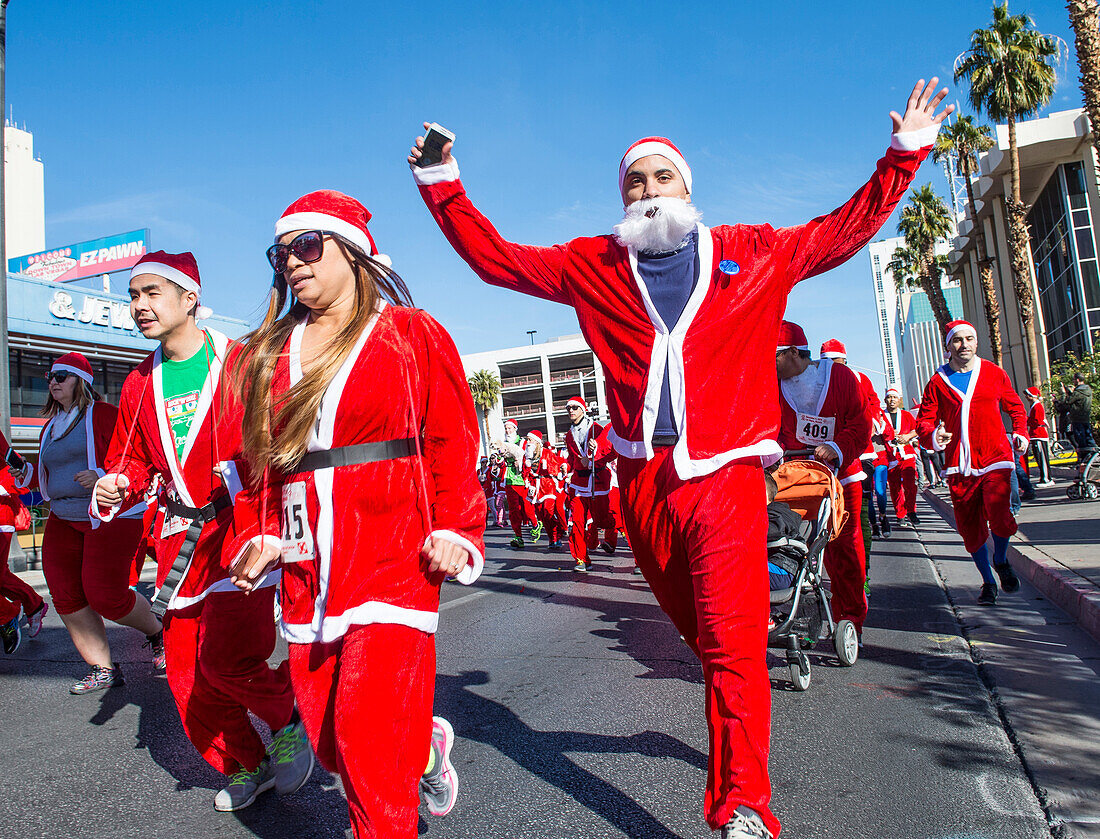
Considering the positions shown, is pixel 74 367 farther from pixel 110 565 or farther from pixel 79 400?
pixel 110 565

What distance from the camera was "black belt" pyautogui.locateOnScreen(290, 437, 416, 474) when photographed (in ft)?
7.55

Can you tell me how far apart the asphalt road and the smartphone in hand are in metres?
2.29

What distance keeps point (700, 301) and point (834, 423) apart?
3.09 metres

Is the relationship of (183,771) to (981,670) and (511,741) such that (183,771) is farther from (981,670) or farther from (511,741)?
(981,670)

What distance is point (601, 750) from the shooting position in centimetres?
381

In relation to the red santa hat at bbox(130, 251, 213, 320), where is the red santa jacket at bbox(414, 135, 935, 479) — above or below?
below

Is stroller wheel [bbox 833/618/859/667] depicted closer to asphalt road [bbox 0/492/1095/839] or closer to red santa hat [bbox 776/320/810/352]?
asphalt road [bbox 0/492/1095/839]

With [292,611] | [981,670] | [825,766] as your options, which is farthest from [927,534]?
[292,611]

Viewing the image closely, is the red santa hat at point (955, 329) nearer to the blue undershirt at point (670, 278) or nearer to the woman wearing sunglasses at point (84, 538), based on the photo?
the blue undershirt at point (670, 278)

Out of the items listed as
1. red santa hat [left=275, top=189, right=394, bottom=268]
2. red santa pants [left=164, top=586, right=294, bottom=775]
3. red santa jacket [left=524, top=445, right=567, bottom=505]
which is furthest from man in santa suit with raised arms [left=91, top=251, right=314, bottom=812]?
red santa jacket [left=524, top=445, right=567, bottom=505]

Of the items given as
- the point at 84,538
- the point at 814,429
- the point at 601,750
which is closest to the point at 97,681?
the point at 84,538

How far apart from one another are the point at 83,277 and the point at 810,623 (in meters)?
46.6

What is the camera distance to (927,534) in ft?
42.0

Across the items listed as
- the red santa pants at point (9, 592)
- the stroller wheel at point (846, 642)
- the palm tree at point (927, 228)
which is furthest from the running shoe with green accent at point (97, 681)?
the palm tree at point (927, 228)
